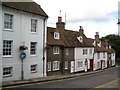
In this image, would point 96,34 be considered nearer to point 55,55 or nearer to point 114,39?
point 114,39

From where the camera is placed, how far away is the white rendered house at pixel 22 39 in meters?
17.2

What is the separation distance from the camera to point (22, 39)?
19.0 meters

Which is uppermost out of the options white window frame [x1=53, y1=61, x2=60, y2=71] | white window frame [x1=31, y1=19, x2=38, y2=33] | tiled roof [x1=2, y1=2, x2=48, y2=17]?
tiled roof [x1=2, y1=2, x2=48, y2=17]

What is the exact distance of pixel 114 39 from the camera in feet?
210

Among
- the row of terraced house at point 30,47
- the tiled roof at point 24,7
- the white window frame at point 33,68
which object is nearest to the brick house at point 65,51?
the row of terraced house at point 30,47

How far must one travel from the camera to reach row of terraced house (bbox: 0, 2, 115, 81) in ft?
56.7

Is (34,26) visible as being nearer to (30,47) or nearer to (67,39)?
(30,47)

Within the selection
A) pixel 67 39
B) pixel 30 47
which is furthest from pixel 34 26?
pixel 67 39

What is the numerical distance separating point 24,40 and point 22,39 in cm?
32

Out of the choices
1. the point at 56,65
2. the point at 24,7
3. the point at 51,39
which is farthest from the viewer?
the point at 56,65

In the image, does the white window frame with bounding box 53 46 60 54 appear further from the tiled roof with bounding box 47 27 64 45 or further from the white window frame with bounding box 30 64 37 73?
the white window frame with bounding box 30 64 37 73

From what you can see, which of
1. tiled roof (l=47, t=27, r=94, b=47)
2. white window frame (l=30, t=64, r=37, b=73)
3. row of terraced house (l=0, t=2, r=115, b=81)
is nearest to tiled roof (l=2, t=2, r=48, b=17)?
row of terraced house (l=0, t=2, r=115, b=81)

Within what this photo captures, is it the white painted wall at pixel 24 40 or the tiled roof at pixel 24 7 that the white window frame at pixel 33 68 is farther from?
the tiled roof at pixel 24 7

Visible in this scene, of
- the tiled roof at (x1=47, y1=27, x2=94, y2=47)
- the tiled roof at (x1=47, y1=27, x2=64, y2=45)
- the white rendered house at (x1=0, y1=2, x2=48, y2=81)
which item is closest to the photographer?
the white rendered house at (x1=0, y1=2, x2=48, y2=81)
